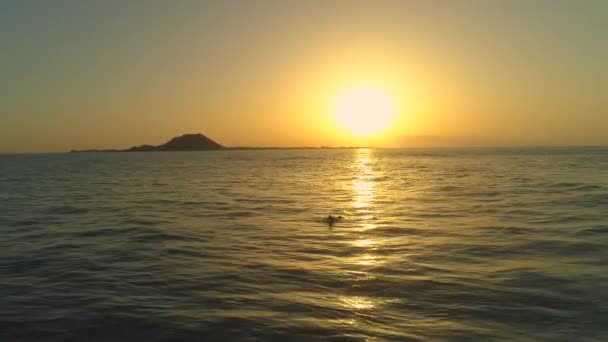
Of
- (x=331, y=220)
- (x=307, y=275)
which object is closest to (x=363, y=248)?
(x=307, y=275)

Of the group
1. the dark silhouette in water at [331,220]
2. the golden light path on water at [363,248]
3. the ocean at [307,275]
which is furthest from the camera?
the dark silhouette in water at [331,220]

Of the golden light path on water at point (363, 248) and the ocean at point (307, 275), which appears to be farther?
the golden light path on water at point (363, 248)

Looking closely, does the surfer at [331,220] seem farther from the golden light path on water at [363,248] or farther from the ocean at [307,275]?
the golden light path on water at [363,248]

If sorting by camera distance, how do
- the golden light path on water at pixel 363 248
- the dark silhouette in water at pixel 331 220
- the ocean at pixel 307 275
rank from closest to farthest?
the ocean at pixel 307 275, the golden light path on water at pixel 363 248, the dark silhouette in water at pixel 331 220

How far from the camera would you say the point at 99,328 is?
984cm

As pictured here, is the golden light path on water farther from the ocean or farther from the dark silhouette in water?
the dark silhouette in water

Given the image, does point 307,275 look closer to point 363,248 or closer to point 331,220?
point 363,248

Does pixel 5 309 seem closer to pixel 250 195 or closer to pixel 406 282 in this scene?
pixel 406 282

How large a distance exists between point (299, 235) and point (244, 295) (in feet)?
29.3

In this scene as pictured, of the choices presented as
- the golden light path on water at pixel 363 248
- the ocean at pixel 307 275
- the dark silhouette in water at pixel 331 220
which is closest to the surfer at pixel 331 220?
the dark silhouette in water at pixel 331 220

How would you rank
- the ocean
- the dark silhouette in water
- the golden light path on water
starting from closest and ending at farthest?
the ocean → the golden light path on water → the dark silhouette in water

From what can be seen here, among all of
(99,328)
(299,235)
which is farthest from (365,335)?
(299,235)

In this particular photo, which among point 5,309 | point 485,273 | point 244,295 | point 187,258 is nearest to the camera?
point 5,309

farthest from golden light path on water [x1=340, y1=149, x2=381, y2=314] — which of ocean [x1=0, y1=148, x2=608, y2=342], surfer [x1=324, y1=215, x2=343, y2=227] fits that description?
surfer [x1=324, y1=215, x2=343, y2=227]
